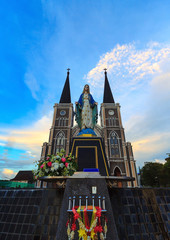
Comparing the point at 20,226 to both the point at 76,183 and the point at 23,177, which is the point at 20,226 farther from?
the point at 23,177

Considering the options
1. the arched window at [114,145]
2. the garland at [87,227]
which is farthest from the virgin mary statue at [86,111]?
Result: the arched window at [114,145]

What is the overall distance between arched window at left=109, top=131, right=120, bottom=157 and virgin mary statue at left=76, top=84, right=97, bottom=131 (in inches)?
977

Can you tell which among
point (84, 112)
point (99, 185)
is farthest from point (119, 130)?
point (99, 185)

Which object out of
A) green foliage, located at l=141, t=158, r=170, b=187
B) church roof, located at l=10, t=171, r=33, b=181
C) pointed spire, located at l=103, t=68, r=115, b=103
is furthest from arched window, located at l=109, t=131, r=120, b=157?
church roof, located at l=10, t=171, r=33, b=181

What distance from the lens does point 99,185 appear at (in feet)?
9.86

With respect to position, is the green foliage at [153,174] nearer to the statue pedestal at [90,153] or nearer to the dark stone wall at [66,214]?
the statue pedestal at [90,153]

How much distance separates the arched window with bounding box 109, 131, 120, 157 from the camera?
3092 cm

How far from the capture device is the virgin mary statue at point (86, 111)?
760 centimetres

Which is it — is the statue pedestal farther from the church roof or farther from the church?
the church roof

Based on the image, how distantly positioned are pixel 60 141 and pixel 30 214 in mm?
29130

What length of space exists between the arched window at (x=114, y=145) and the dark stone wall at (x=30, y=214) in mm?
28975

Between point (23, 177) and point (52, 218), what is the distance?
3773 centimetres

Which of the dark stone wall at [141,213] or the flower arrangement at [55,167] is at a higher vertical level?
the flower arrangement at [55,167]

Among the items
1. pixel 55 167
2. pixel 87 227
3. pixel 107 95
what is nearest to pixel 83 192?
pixel 87 227
